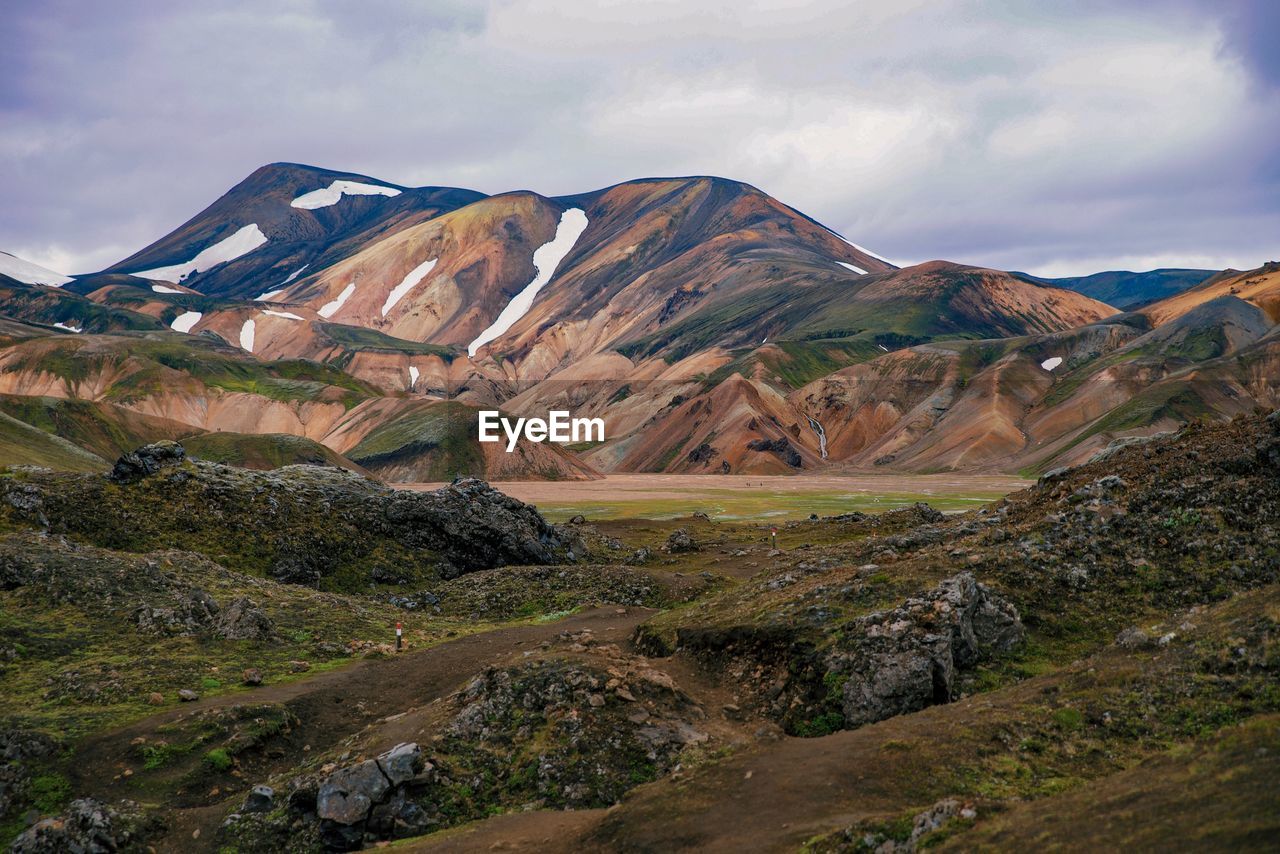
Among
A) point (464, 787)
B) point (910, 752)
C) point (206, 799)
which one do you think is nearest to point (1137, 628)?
point (910, 752)

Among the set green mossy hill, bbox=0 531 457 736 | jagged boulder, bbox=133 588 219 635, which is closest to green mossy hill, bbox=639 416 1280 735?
green mossy hill, bbox=0 531 457 736

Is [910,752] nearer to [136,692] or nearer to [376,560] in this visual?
[136,692]

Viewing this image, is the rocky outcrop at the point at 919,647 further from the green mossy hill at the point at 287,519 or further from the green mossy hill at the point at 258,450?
the green mossy hill at the point at 258,450

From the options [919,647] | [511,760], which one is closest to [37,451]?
[511,760]

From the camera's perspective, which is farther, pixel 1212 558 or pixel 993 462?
pixel 993 462


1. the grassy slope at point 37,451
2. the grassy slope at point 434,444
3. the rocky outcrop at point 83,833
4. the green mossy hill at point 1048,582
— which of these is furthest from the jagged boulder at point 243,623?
the grassy slope at point 434,444

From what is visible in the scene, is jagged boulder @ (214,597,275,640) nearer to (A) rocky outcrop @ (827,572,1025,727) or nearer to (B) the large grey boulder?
(B) the large grey boulder
